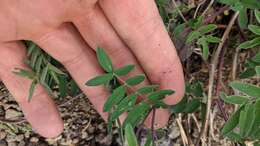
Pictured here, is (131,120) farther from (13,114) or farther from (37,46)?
(13,114)

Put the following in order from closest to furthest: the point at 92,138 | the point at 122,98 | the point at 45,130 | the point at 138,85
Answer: the point at 122,98
the point at 138,85
the point at 45,130
the point at 92,138

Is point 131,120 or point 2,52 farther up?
point 2,52

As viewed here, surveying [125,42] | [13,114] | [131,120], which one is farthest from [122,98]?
[13,114]

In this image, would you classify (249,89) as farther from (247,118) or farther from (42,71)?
(42,71)

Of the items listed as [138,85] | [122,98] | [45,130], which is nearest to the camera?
[122,98]

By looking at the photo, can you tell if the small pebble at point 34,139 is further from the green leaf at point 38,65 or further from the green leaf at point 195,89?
the green leaf at point 195,89

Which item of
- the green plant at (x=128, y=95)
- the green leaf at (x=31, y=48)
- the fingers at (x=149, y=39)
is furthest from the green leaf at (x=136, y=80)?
the green leaf at (x=31, y=48)

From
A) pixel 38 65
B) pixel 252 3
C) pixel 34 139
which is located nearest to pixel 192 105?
pixel 252 3
